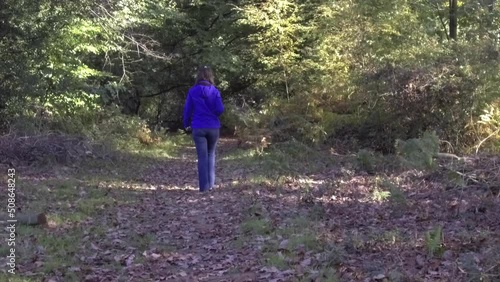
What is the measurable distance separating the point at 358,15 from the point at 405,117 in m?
4.34

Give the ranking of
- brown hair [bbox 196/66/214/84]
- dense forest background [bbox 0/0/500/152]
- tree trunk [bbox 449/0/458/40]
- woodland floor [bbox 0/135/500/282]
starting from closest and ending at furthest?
woodland floor [bbox 0/135/500/282]
brown hair [bbox 196/66/214/84]
dense forest background [bbox 0/0/500/152]
tree trunk [bbox 449/0/458/40]

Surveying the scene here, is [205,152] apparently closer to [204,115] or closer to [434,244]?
[204,115]

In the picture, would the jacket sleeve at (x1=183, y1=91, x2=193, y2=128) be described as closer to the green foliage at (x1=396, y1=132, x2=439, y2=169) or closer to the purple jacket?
the purple jacket

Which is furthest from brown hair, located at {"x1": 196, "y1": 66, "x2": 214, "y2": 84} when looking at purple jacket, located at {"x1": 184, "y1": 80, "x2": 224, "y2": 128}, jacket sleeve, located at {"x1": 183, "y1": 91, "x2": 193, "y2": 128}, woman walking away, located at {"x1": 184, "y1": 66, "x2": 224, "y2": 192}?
jacket sleeve, located at {"x1": 183, "y1": 91, "x2": 193, "y2": 128}

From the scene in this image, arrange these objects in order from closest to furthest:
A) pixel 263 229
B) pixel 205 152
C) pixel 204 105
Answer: pixel 263 229, pixel 204 105, pixel 205 152

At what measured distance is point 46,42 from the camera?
1530 cm

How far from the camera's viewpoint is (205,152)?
1057 cm

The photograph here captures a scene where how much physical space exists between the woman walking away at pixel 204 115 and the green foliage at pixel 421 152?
367cm

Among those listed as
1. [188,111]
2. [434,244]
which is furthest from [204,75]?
[434,244]

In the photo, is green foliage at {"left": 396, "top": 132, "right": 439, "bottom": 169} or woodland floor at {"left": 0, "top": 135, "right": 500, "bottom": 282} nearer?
woodland floor at {"left": 0, "top": 135, "right": 500, "bottom": 282}

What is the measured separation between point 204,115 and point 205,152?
646 mm

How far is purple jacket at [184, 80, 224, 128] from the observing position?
10.4 meters

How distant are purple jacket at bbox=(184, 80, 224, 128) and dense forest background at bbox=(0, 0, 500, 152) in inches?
171

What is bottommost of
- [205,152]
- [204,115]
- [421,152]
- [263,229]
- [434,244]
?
[263,229]
